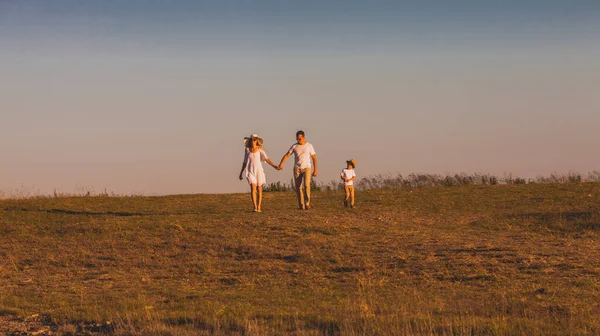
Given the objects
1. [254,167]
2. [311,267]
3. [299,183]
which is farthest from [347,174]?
[311,267]

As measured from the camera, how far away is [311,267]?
1564cm

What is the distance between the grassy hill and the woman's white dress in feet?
3.24

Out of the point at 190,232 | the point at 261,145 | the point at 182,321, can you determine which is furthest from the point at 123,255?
the point at 182,321

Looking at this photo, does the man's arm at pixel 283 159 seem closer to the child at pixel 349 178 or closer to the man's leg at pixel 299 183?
the man's leg at pixel 299 183

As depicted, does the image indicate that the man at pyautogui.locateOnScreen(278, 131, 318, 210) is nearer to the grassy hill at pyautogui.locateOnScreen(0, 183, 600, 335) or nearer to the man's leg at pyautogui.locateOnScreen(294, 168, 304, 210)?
the man's leg at pyautogui.locateOnScreen(294, 168, 304, 210)

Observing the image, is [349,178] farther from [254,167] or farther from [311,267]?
[311,267]

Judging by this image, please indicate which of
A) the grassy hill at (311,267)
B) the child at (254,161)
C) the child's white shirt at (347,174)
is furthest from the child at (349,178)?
the child at (254,161)

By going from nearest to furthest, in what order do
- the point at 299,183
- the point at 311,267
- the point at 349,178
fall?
the point at 311,267
the point at 299,183
the point at 349,178

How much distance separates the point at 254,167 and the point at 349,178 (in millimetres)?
3767

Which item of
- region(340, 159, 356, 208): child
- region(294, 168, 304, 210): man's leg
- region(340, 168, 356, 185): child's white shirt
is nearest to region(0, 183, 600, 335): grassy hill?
region(294, 168, 304, 210): man's leg

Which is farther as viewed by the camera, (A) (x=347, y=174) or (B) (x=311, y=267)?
(A) (x=347, y=174)

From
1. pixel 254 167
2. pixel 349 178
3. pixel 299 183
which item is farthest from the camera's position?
pixel 349 178

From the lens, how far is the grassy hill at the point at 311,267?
10.8 metres

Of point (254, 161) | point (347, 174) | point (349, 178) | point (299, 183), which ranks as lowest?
point (299, 183)
